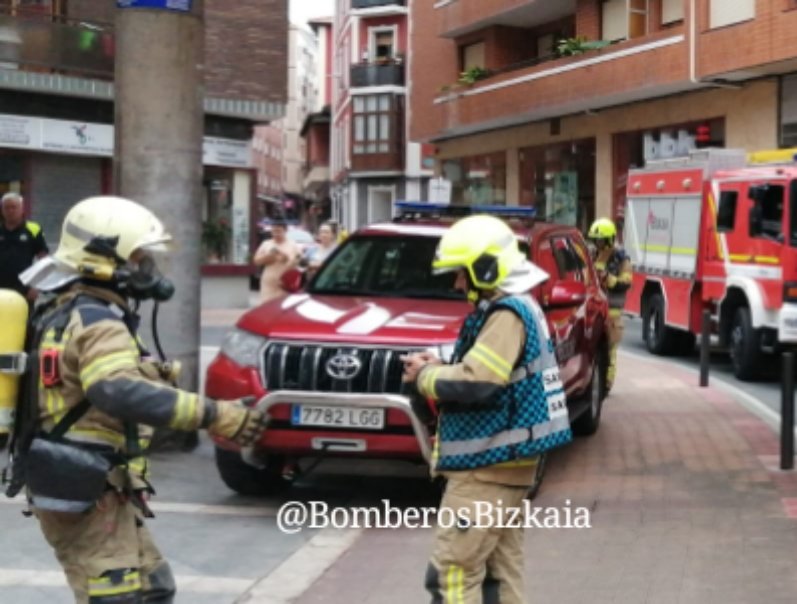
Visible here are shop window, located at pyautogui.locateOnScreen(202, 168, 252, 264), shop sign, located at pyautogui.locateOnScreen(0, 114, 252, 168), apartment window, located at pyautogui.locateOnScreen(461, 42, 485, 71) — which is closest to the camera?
shop sign, located at pyautogui.locateOnScreen(0, 114, 252, 168)

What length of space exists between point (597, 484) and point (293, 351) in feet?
7.98

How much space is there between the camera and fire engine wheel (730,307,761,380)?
13844 millimetres

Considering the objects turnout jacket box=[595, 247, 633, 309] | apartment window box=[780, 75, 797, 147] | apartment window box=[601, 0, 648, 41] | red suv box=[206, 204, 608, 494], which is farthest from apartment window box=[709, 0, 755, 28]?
red suv box=[206, 204, 608, 494]


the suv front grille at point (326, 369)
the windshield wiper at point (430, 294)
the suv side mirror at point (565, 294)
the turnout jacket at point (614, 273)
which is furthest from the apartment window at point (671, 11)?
the suv front grille at point (326, 369)

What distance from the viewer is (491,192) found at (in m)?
34.9

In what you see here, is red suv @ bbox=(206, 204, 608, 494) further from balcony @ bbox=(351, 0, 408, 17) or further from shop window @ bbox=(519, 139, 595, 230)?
balcony @ bbox=(351, 0, 408, 17)

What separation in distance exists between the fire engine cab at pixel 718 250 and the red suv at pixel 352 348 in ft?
18.7

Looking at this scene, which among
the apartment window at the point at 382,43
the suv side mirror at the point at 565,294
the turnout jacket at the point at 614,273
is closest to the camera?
the suv side mirror at the point at 565,294

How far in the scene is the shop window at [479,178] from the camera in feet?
113

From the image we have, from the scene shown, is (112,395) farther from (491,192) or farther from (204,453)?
(491,192)

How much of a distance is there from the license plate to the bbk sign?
1956 cm

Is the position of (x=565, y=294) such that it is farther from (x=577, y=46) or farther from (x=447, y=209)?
(x=577, y=46)

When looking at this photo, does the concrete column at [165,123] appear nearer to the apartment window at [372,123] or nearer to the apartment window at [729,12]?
the apartment window at [729,12]

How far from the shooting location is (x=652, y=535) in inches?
264
